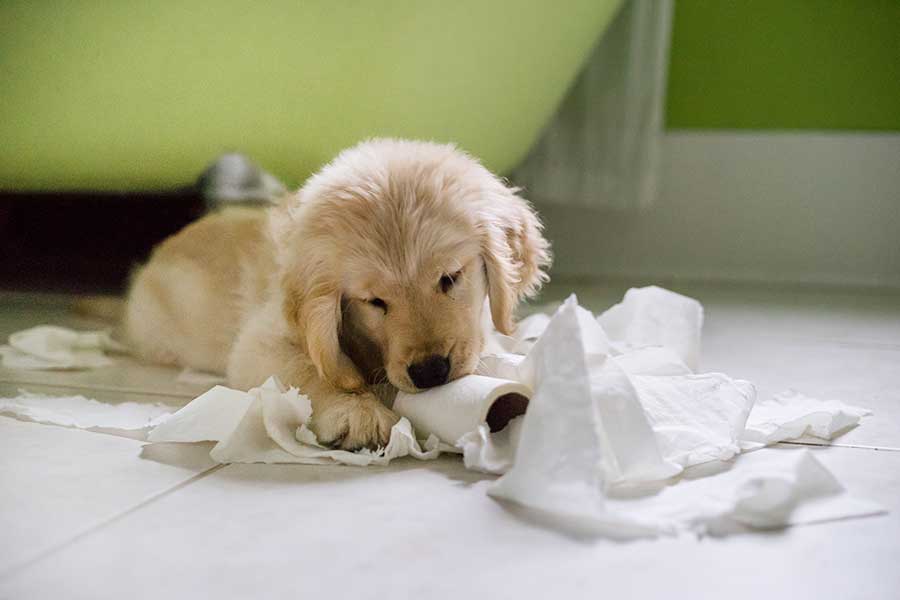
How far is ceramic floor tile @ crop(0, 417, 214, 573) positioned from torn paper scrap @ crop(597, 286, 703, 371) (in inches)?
35.2

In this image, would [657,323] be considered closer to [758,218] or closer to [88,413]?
[88,413]

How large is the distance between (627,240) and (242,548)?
2.93 metres

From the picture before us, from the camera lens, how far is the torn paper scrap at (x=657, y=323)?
1.74 meters

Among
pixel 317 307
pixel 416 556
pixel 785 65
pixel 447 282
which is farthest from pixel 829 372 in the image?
pixel 785 65

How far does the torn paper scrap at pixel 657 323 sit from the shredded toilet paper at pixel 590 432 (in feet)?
0.53

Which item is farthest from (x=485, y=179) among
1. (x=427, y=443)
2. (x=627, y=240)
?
→ (x=627, y=240)

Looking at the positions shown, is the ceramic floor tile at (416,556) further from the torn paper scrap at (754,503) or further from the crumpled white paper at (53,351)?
the crumpled white paper at (53,351)

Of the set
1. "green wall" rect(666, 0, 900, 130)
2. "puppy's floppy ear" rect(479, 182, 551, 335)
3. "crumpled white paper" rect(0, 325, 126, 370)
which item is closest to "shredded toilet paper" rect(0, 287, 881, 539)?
"puppy's floppy ear" rect(479, 182, 551, 335)

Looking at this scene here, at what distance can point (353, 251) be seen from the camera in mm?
1401

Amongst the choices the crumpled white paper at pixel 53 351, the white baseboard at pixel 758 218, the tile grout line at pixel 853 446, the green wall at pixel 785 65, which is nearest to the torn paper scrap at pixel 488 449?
the tile grout line at pixel 853 446

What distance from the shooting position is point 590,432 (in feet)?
3.30

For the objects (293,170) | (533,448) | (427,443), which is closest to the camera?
(533,448)

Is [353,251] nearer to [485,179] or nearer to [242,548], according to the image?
[485,179]

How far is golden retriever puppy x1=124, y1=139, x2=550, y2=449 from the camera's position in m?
1.36
